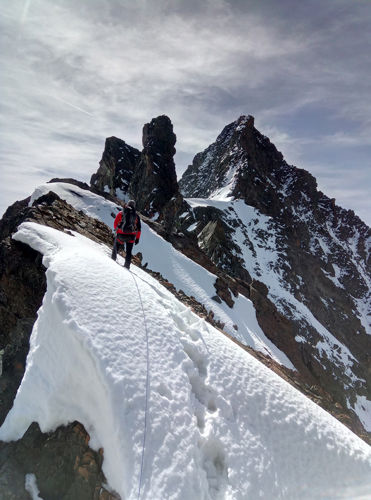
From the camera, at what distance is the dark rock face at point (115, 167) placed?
5681 cm

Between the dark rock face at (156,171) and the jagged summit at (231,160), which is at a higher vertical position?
the jagged summit at (231,160)

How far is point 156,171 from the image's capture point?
4809 centimetres

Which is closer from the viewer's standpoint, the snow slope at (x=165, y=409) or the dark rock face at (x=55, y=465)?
the dark rock face at (x=55, y=465)

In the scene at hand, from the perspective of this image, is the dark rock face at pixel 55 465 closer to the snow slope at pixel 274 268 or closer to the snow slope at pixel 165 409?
the snow slope at pixel 165 409

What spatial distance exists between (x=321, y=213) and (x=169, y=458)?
349ft

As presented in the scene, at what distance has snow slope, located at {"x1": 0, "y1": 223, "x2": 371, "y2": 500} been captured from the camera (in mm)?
4387

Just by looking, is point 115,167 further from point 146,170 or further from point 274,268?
point 274,268

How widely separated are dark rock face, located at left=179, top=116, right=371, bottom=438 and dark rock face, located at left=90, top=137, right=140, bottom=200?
49.3 ft

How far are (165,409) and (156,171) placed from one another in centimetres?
4629

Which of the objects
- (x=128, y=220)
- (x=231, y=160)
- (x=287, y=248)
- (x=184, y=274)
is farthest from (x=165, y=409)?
(x=231, y=160)

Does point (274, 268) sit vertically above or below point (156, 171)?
below

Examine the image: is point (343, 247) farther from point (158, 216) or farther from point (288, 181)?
point (158, 216)

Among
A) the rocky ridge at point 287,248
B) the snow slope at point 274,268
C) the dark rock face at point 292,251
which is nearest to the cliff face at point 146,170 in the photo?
the rocky ridge at point 287,248

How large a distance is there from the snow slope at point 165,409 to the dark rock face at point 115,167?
52.0 meters
